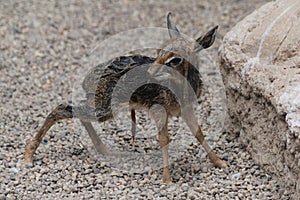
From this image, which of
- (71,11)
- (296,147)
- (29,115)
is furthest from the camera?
(71,11)

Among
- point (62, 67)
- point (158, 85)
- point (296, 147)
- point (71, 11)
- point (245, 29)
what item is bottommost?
point (296, 147)

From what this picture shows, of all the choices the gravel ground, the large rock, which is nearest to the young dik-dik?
the gravel ground

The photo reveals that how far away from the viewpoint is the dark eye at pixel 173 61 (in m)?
3.46

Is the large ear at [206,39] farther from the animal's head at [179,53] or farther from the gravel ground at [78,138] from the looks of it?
the gravel ground at [78,138]

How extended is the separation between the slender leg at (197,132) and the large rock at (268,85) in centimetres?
23

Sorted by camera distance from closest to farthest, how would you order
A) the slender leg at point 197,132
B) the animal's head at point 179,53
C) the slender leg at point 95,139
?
1. the animal's head at point 179,53
2. the slender leg at point 197,132
3. the slender leg at point 95,139

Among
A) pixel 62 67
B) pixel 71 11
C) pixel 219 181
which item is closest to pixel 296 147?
pixel 219 181

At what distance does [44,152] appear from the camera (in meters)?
4.14

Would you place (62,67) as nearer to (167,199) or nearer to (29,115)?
(29,115)

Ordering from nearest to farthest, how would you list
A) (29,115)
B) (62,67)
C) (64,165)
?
(64,165)
(29,115)
(62,67)

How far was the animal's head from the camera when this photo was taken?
Answer: 3.44 m

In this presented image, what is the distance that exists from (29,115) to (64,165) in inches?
32.5

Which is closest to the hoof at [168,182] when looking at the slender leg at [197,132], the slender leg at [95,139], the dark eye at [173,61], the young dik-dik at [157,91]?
the young dik-dik at [157,91]

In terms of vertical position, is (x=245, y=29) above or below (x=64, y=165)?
above
